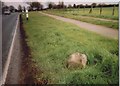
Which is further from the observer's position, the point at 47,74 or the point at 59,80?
the point at 47,74

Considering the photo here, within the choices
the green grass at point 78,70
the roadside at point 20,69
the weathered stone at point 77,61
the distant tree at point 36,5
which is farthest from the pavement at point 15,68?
the distant tree at point 36,5

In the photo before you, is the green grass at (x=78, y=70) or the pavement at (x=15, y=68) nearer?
the green grass at (x=78, y=70)

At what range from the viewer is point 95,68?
7.12 m

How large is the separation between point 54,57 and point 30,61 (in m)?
0.88

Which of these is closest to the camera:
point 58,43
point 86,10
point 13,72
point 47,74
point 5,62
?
point 47,74

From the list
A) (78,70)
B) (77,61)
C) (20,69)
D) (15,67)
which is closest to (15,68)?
(15,67)

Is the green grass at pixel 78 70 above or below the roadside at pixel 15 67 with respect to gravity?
above

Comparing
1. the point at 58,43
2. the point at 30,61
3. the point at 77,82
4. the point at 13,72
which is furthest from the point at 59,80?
the point at 58,43

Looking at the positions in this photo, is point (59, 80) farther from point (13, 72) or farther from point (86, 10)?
point (86, 10)

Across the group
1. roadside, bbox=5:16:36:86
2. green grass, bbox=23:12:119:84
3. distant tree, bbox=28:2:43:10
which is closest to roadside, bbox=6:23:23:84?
roadside, bbox=5:16:36:86

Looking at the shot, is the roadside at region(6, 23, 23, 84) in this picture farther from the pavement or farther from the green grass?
the green grass

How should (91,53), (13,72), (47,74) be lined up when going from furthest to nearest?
(91,53)
(13,72)
(47,74)

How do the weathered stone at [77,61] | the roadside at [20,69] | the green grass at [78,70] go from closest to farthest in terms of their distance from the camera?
the green grass at [78,70], the roadside at [20,69], the weathered stone at [77,61]

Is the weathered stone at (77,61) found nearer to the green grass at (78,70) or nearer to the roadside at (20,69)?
the green grass at (78,70)
